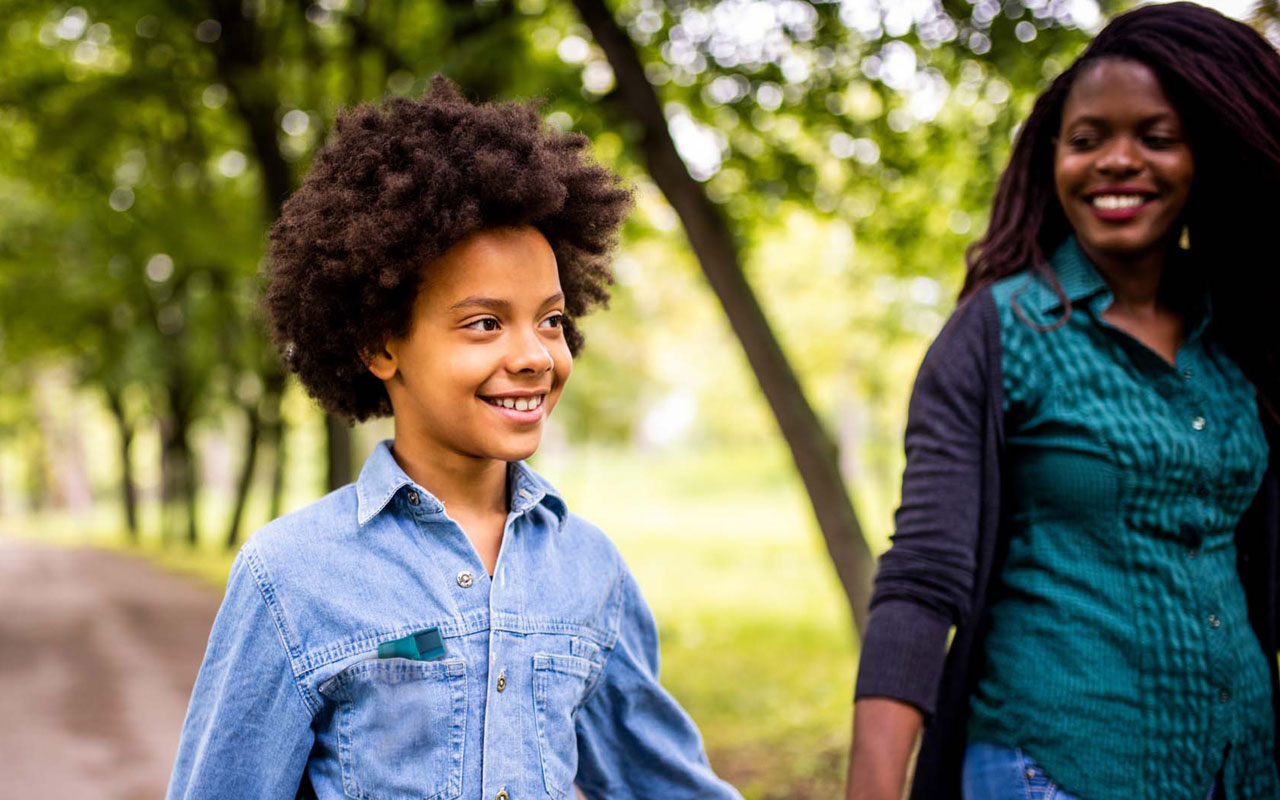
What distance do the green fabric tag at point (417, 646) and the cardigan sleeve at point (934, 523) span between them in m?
0.69

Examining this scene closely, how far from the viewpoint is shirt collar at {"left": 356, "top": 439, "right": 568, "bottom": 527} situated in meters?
1.93

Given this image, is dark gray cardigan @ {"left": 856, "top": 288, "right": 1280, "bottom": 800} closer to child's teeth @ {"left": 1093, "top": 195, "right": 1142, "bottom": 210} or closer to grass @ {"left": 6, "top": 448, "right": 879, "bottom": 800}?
child's teeth @ {"left": 1093, "top": 195, "right": 1142, "bottom": 210}

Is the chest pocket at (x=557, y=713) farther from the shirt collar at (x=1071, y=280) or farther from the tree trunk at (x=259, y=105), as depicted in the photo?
the tree trunk at (x=259, y=105)

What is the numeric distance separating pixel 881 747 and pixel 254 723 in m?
0.97

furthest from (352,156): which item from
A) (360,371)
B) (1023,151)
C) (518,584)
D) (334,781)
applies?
(1023,151)

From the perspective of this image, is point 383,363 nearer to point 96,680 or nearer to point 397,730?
point 397,730

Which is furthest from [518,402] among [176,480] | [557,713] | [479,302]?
[176,480]

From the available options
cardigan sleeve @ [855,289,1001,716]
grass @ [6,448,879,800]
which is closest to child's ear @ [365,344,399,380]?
cardigan sleeve @ [855,289,1001,716]

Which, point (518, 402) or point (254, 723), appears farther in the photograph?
point (518, 402)

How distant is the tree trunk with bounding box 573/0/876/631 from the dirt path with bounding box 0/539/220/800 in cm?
396

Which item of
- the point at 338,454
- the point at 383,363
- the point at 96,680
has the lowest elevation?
the point at 96,680

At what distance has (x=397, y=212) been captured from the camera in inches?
76.1

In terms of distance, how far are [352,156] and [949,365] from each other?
3.69 feet

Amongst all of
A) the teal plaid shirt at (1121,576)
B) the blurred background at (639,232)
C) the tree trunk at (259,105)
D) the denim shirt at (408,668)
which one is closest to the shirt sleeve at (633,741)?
the denim shirt at (408,668)
